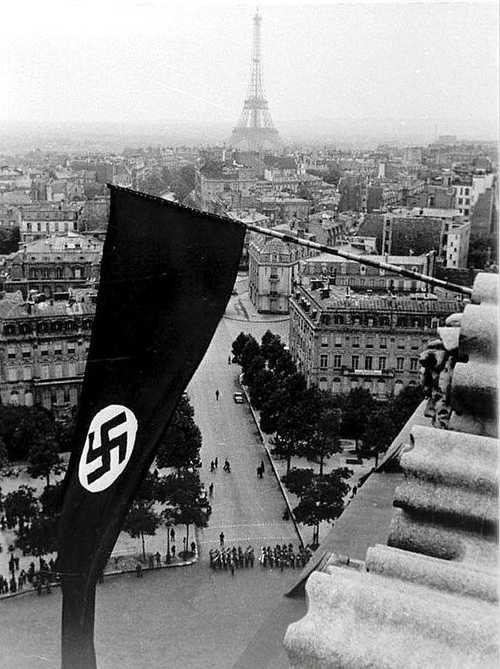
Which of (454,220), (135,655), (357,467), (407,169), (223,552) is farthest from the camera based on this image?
(407,169)

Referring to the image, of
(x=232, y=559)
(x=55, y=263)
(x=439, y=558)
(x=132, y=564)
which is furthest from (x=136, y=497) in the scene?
(x=55, y=263)

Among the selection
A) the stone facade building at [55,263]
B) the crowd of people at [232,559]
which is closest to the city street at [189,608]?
the crowd of people at [232,559]

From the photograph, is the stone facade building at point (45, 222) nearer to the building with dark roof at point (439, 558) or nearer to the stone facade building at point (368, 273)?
the stone facade building at point (368, 273)

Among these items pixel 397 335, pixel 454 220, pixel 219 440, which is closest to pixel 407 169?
pixel 454 220

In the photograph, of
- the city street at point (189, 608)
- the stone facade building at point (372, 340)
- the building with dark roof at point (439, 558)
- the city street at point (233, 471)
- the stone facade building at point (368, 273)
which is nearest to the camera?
the building with dark roof at point (439, 558)

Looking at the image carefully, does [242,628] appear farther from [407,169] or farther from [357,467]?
[407,169]

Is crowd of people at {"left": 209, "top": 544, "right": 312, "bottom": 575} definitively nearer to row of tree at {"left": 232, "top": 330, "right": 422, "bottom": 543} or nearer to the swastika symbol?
row of tree at {"left": 232, "top": 330, "right": 422, "bottom": 543}
